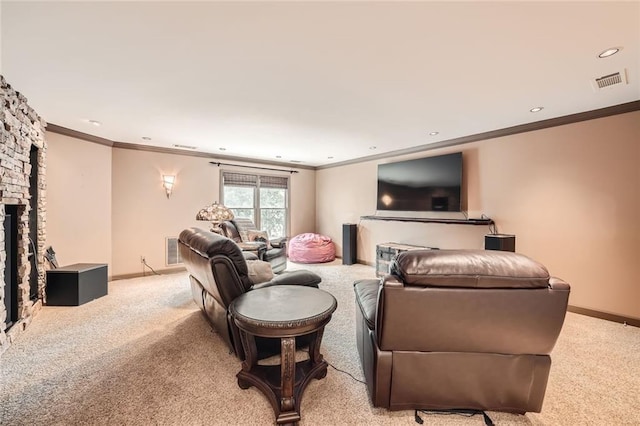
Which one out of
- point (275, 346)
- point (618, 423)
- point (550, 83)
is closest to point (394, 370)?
point (275, 346)

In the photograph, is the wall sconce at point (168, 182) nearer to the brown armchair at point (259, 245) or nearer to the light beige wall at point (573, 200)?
the brown armchair at point (259, 245)

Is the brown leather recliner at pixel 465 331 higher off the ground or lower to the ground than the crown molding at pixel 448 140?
lower

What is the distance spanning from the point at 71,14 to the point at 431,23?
2122mm

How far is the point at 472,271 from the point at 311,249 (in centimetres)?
489

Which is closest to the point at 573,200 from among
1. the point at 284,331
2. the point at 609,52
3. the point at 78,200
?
the point at 609,52

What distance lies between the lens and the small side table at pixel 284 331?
157 centimetres

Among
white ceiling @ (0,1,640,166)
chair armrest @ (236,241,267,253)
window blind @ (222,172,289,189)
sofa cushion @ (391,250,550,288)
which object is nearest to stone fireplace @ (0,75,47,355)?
white ceiling @ (0,1,640,166)

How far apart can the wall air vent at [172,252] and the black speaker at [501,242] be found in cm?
520

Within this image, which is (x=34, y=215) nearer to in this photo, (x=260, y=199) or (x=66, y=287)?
(x=66, y=287)

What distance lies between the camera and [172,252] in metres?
5.17

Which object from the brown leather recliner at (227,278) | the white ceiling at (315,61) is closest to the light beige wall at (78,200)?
the white ceiling at (315,61)

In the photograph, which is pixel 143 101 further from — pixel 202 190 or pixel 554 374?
pixel 554 374

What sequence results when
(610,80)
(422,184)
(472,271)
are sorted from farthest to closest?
1. (422,184)
2. (610,80)
3. (472,271)

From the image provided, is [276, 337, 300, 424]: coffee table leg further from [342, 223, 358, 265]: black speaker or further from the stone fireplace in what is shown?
[342, 223, 358, 265]: black speaker
